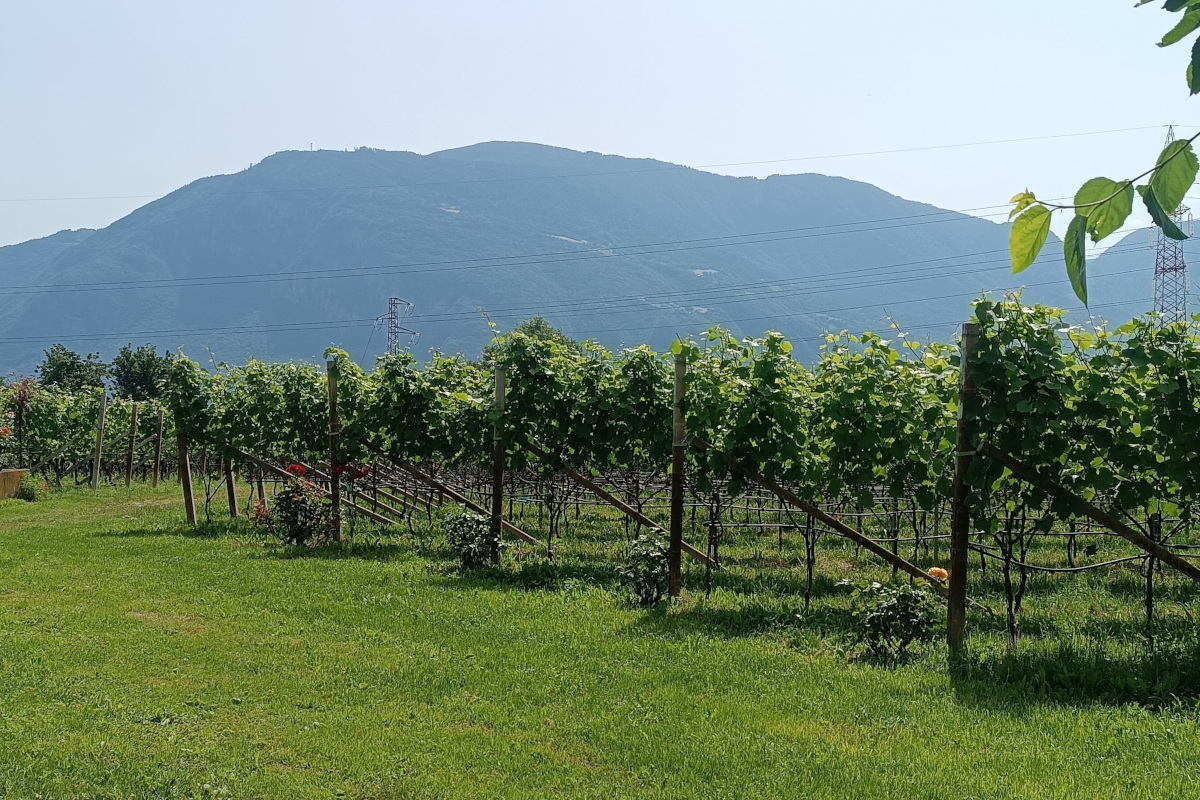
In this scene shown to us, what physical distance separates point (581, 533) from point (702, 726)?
8.66 metres

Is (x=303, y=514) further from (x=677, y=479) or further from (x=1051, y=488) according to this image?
(x=1051, y=488)

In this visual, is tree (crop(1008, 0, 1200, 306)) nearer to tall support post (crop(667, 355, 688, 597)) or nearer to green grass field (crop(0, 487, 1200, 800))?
green grass field (crop(0, 487, 1200, 800))

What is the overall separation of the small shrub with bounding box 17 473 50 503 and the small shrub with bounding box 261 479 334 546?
342 inches

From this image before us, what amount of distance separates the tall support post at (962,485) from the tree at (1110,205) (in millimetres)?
5829

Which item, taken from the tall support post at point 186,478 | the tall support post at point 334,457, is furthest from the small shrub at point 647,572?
the tall support post at point 186,478

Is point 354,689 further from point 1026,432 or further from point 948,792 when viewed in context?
point 1026,432

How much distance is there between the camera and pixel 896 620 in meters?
6.73

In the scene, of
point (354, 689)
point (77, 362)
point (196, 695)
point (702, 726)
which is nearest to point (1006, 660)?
point (702, 726)

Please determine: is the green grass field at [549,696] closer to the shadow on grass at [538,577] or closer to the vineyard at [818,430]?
the shadow on grass at [538,577]

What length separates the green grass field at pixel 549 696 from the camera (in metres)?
4.47

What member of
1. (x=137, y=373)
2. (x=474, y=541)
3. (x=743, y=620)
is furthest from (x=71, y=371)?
(x=743, y=620)

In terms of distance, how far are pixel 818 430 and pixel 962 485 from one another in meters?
3.04

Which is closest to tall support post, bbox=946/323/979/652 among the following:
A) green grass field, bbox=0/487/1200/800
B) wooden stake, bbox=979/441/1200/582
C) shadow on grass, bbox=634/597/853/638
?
wooden stake, bbox=979/441/1200/582

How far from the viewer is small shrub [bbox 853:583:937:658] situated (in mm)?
6730
